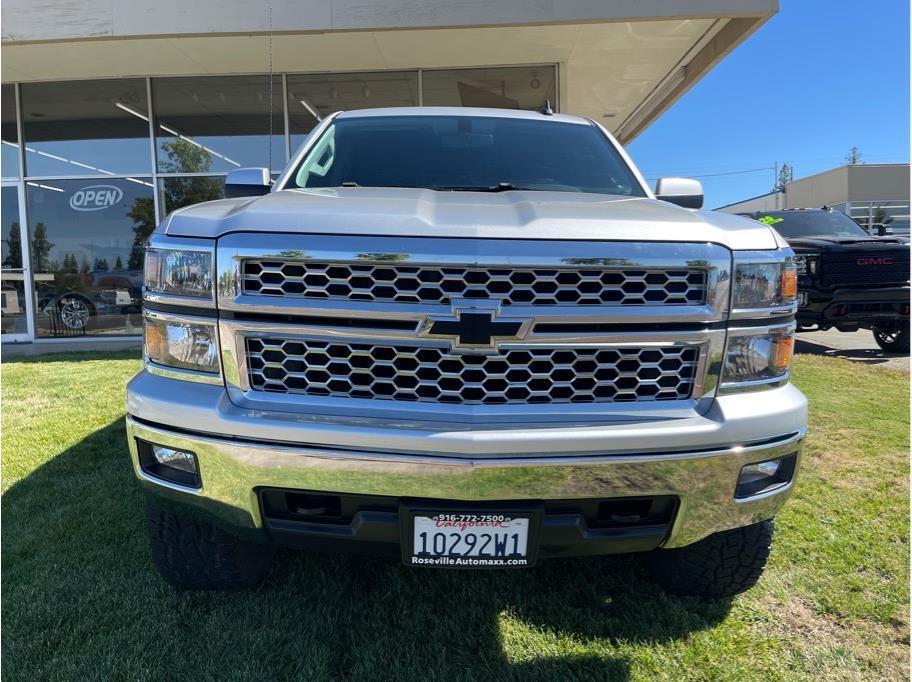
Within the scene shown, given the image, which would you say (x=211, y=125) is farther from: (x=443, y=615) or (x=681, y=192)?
(x=443, y=615)

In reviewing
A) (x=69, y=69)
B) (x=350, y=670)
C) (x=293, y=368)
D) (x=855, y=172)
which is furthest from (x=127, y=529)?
(x=855, y=172)

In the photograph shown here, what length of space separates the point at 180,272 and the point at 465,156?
64.1 inches

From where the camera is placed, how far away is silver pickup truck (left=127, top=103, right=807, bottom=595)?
1.58 meters

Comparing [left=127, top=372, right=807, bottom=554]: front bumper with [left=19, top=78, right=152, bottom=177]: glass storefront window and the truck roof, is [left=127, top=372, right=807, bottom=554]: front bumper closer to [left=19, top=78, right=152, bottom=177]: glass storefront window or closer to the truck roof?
the truck roof

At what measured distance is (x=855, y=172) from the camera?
33.0 metres

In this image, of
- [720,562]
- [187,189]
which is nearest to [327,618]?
[720,562]

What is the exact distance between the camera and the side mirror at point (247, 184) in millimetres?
2691

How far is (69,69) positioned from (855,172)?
37.9 meters

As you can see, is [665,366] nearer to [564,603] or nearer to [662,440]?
[662,440]

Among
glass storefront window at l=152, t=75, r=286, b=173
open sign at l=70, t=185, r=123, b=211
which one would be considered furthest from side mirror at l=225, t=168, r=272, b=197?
open sign at l=70, t=185, r=123, b=211

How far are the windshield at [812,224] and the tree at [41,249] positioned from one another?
10849 mm

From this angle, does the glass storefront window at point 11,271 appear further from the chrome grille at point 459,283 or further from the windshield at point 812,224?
the windshield at point 812,224

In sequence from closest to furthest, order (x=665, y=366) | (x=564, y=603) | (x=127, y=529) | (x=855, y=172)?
(x=665, y=366)
(x=564, y=603)
(x=127, y=529)
(x=855, y=172)

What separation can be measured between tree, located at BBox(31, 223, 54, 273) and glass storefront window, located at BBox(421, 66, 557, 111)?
6.33 m
